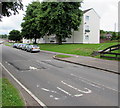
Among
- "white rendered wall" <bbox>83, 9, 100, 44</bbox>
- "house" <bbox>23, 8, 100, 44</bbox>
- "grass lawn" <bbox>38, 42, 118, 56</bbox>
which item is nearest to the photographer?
"grass lawn" <bbox>38, 42, 118, 56</bbox>

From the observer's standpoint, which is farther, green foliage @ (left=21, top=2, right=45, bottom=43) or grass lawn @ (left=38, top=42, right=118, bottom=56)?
green foliage @ (left=21, top=2, right=45, bottom=43)

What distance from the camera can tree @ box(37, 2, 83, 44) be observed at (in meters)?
31.8

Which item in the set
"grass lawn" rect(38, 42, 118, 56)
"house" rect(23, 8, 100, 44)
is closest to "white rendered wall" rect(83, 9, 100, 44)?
"house" rect(23, 8, 100, 44)

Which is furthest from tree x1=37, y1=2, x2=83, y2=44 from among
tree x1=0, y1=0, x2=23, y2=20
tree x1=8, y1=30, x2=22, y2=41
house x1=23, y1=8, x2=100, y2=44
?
tree x1=8, y1=30, x2=22, y2=41

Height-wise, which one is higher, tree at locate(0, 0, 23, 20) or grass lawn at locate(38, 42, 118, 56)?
tree at locate(0, 0, 23, 20)

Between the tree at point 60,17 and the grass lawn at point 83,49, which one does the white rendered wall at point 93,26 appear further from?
the grass lawn at point 83,49

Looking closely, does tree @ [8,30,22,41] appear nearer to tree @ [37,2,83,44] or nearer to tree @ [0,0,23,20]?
tree @ [37,2,83,44]

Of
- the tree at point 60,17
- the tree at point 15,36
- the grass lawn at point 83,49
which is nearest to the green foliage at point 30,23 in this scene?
the tree at point 60,17

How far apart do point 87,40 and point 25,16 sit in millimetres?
25092

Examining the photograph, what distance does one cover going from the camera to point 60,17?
3197 cm

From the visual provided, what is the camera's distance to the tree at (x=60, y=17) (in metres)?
31.8

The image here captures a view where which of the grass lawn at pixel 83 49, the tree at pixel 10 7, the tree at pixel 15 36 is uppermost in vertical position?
the tree at pixel 15 36

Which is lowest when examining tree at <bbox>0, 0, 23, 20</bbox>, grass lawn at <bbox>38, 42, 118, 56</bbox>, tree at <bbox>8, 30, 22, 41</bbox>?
grass lawn at <bbox>38, 42, 118, 56</bbox>

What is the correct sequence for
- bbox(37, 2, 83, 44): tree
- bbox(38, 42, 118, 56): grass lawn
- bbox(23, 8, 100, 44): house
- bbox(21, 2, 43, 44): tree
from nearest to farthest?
1. bbox(38, 42, 118, 56): grass lawn
2. bbox(37, 2, 83, 44): tree
3. bbox(23, 8, 100, 44): house
4. bbox(21, 2, 43, 44): tree
